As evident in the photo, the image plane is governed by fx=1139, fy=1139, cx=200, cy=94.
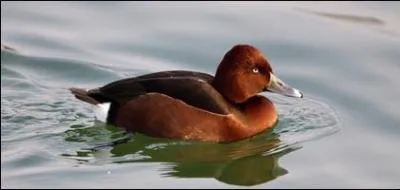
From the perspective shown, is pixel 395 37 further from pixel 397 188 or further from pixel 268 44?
pixel 397 188

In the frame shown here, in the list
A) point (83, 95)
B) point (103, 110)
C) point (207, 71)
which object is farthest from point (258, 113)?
point (207, 71)

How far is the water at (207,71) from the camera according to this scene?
322 inches

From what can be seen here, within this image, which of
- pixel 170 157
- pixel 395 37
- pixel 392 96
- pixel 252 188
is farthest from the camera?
pixel 395 37

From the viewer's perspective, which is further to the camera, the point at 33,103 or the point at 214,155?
the point at 33,103

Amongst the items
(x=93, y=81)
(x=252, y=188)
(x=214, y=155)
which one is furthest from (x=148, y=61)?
(x=252, y=188)

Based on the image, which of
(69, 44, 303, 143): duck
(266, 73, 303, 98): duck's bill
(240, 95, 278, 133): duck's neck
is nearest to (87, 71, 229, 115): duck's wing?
(69, 44, 303, 143): duck

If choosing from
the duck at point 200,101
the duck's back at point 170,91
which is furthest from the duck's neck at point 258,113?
the duck's back at point 170,91

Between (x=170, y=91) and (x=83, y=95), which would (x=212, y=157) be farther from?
(x=83, y=95)

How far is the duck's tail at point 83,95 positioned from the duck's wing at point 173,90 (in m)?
0.03

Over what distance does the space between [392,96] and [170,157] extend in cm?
233

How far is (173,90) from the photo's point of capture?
29.1 ft

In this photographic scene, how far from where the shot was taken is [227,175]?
8180 mm

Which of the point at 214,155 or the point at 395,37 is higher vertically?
the point at 395,37

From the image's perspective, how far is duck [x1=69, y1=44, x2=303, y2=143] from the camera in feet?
28.9
